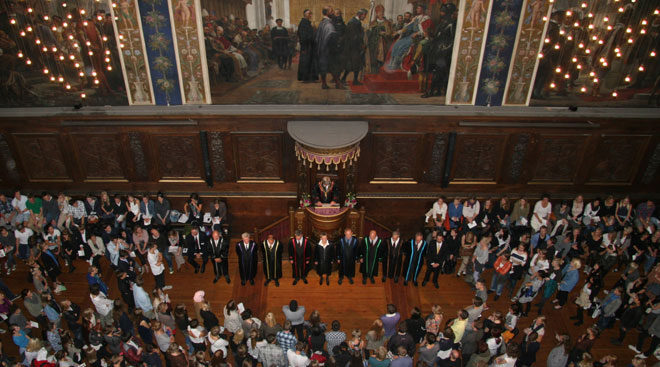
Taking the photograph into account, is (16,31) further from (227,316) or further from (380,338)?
(380,338)

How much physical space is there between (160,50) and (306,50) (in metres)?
3.42

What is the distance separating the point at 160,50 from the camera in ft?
36.9

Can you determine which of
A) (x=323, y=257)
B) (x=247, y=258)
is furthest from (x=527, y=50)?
(x=247, y=258)

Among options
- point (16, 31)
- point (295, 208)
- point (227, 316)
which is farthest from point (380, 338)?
point (16, 31)

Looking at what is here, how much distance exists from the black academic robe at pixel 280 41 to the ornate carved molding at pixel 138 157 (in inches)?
162

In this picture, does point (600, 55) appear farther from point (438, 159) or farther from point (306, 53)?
point (306, 53)

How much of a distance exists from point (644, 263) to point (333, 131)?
840 cm

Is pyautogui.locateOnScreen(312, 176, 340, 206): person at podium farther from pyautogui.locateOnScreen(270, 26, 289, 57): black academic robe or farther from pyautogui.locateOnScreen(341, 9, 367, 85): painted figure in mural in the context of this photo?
pyautogui.locateOnScreen(270, 26, 289, 57): black academic robe

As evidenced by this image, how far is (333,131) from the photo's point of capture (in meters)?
11.4

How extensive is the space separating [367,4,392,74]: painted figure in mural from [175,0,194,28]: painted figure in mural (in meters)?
4.11

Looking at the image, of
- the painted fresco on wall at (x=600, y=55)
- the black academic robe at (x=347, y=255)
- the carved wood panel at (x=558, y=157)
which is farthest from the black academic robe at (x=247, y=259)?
the painted fresco on wall at (x=600, y=55)

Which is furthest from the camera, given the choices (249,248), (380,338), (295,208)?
(295,208)

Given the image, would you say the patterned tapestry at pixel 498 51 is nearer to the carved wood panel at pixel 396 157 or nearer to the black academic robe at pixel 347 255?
the carved wood panel at pixel 396 157

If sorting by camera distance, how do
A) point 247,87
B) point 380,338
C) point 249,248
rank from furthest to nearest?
point 247,87 → point 249,248 → point 380,338
